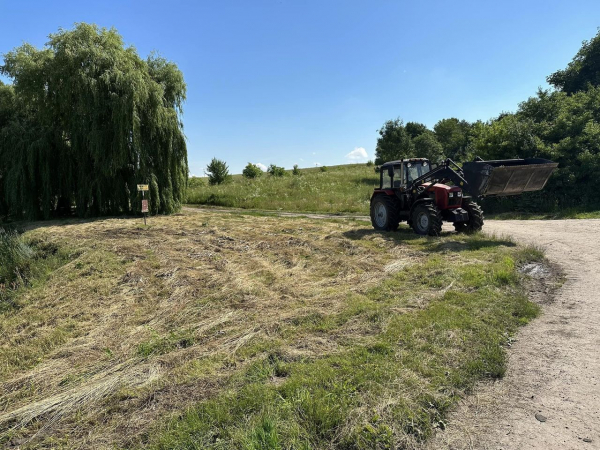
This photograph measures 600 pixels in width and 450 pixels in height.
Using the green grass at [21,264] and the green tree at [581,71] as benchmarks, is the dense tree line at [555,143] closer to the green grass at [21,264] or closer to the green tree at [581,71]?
the green tree at [581,71]

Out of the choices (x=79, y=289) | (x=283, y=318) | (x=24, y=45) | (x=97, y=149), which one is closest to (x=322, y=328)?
(x=283, y=318)

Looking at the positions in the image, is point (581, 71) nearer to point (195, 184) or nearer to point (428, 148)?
point (428, 148)

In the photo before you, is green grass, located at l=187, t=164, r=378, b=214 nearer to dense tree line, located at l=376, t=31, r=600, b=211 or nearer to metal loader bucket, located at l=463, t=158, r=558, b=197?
dense tree line, located at l=376, t=31, r=600, b=211

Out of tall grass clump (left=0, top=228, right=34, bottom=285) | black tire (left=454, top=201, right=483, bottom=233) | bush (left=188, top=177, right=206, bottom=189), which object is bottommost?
tall grass clump (left=0, top=228, right=34, bottom=285)

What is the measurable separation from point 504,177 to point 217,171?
35367 millimetres

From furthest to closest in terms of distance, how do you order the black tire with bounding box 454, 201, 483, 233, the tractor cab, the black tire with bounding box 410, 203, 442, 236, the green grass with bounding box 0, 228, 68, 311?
the tractor cab → the black tire with bounding box 454, 201, 483, 233 → the black tire with bounding box 410, 203, 442, 236 → the green grass with bounding box 0, 228, 68, 311

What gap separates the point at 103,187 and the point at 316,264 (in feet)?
46.2

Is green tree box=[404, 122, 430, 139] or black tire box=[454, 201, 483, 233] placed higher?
green tree box=[404, 122, 430, 139]

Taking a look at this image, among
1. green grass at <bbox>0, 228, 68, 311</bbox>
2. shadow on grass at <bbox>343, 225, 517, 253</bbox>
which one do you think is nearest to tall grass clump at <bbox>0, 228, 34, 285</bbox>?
green grass at <bbox>0, 228, 68, 311</bbox>

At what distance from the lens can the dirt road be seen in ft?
9.35

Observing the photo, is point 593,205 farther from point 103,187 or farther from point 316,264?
point 103,187

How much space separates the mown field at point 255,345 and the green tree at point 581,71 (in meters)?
28.6

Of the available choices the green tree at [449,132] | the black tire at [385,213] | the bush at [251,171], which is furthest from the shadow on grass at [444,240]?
the green tree at [449,132]

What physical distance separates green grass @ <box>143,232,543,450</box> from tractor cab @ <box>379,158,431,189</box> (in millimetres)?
6139
